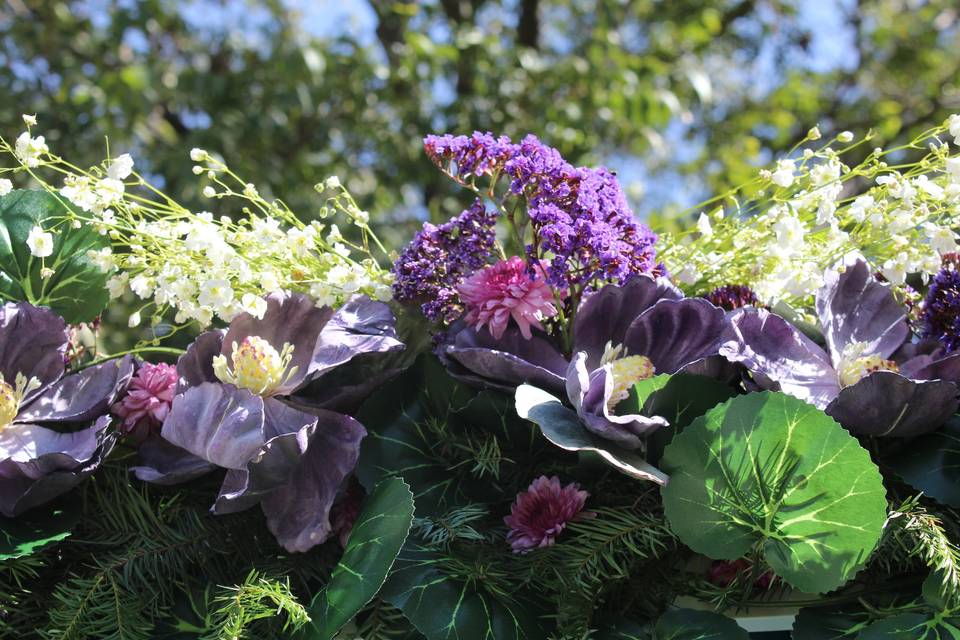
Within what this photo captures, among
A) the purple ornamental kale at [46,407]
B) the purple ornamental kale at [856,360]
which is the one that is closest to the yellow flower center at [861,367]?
the purple ornamental kale at [856,360]

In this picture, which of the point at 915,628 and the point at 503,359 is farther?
the point at 503,359

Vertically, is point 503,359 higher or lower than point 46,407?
higher

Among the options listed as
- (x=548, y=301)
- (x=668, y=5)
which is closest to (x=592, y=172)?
(x=548, y=301)

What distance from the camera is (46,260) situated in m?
0.80

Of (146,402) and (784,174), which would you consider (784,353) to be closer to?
(784,174)

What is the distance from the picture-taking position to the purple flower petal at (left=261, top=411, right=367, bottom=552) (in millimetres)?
660

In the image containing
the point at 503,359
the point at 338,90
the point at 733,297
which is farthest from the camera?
the point at 338,90

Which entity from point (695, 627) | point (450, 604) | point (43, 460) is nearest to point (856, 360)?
point (695, 627)

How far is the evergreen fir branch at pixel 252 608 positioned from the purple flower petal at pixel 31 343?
248 mm

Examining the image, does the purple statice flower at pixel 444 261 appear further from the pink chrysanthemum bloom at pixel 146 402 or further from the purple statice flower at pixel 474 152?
the pink chrysanthemum bloom at pixel 146 402

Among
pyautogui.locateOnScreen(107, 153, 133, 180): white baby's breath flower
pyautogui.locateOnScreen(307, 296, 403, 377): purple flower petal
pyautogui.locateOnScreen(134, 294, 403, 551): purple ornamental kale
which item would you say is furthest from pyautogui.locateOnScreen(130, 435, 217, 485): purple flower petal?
pyautogui.locateOnScreen(107, 153, 133, 180): white baby's breath flower

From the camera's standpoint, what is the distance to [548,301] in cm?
71

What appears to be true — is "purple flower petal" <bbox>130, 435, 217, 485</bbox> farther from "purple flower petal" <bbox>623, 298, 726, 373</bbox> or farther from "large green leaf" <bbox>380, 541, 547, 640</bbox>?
"purple flower petal" <bbox>623, 298, 726, 373</bbox>

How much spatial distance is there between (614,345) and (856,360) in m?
0.18
